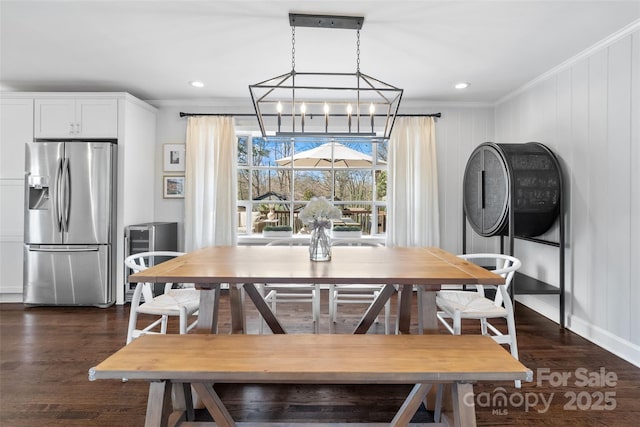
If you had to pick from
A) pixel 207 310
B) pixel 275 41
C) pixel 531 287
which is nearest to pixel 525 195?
pixel 531 287

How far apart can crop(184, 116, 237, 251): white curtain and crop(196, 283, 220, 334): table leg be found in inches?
96.4

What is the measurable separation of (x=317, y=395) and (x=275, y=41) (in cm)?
265

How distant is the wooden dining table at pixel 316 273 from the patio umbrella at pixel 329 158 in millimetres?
2272

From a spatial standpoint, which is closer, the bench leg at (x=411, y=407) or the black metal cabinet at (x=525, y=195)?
the bench leg at (x=411, y=407)

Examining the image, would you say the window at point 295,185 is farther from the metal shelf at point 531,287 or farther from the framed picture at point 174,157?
the metal shelf at point 531,287

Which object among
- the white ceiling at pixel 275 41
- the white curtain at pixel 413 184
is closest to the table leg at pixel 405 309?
the white ceiling at pixel 275 41

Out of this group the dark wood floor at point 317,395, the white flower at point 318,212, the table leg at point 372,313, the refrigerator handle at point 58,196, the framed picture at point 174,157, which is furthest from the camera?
the framed picture at point 174,157

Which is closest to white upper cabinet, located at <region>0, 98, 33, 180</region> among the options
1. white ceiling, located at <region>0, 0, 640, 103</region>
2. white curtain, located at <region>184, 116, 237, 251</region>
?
white ceiling, located at <region>0, 0, 640, 103</region>

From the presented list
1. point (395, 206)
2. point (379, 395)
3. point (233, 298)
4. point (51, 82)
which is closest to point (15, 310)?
point (51, 82)

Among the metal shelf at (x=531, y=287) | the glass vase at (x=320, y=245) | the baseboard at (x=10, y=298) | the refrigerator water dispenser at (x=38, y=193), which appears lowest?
the baseboard at (x=10, y=298)

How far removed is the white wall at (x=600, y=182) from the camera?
257cm

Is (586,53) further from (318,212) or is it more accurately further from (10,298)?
(10,298)

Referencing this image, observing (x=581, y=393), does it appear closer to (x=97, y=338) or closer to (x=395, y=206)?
(x=395, y=206)

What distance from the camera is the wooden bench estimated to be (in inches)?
53.1
